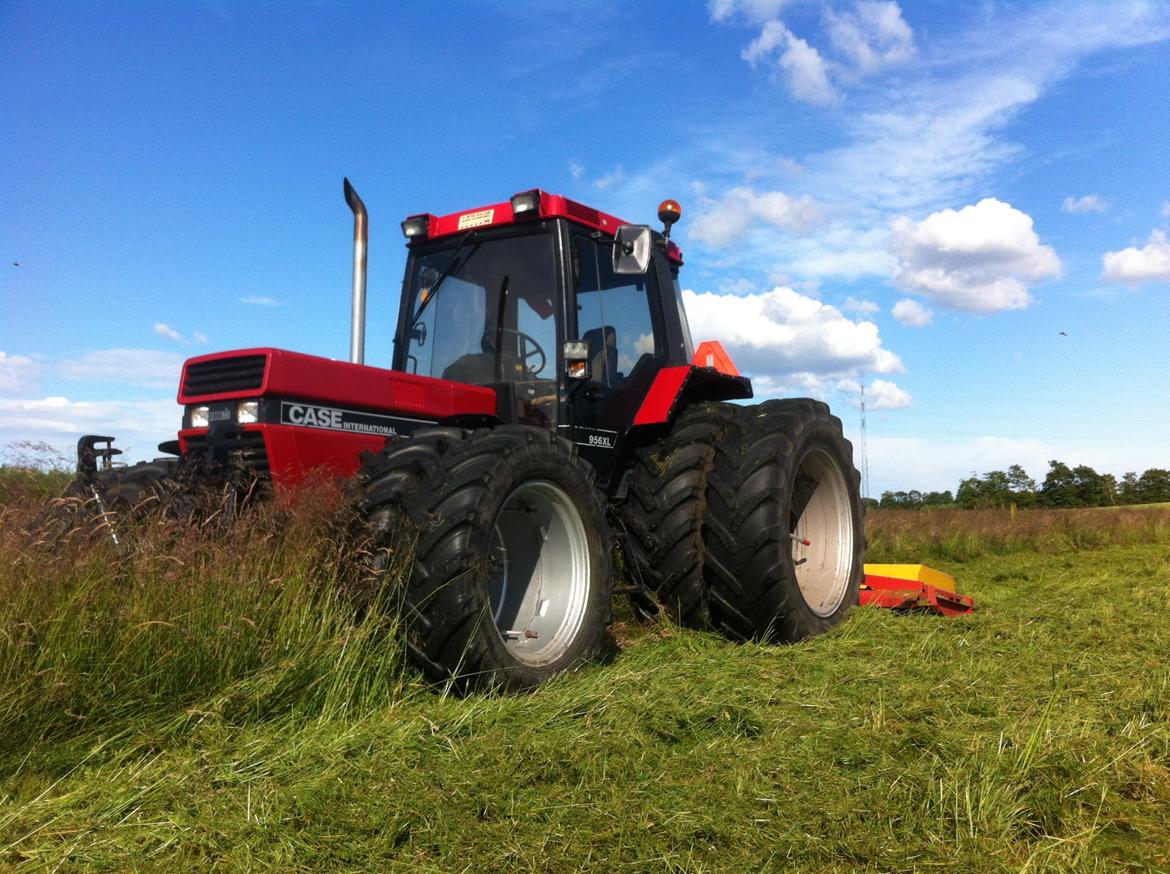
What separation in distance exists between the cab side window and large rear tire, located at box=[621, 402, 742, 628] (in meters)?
0.58

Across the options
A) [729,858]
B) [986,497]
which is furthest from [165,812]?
[986,497]

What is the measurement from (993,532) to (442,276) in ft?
30.2

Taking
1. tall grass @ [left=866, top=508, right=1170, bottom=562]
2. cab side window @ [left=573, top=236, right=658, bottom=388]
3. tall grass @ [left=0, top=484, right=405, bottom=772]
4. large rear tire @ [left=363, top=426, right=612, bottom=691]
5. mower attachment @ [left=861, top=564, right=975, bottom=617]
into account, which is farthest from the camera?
tall grass @ [left=866, top=508, right=1170, bottom=562]

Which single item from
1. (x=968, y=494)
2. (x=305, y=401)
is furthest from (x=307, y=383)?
(x=968, y=494)

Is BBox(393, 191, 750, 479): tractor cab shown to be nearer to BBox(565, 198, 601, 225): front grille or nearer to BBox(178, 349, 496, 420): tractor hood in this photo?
BBox(565, 198, 601, 225): front grille

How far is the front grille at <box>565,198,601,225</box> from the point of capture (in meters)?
5.22

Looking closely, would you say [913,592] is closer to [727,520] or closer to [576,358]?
[727,520]

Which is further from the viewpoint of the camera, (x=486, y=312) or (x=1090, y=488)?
(x=1090, y=488)

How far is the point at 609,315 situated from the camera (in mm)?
5488

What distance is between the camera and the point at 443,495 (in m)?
3.61

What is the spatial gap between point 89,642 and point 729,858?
6.60ft

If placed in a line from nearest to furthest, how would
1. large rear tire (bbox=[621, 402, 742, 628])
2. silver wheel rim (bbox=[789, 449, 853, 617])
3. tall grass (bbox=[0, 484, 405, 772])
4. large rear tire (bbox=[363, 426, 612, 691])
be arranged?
tall grass (bbox=[0, 484, 405, 772]) → large rear tire (bbox=[363, 426, 612, 691]) → large rear tire (bbox=[621, 402, 742, 628]) → silver wheel rim (bbox=[789, 449, 853, 617])

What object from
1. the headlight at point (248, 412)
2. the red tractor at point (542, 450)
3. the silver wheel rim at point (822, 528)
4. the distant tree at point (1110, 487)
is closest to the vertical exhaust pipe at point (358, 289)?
the red tractor at point (542, 450)

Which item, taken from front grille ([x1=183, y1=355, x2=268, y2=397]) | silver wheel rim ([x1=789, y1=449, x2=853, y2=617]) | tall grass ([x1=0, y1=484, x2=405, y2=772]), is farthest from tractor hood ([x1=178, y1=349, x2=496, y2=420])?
silver wheel rim ([x1=789, y1=449, x2=853, y2=617])
